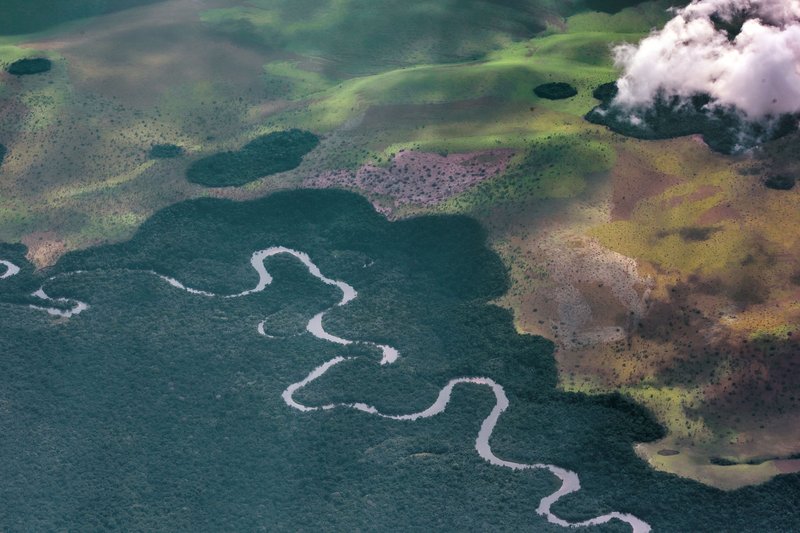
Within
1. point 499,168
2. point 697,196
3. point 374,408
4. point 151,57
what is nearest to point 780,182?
point 697,196

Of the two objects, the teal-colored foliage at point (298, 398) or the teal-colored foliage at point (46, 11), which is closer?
the teal-colored foliage at point (298, 398)

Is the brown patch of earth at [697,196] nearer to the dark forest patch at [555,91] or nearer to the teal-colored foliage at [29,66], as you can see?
the dark forest patch at [555,91]

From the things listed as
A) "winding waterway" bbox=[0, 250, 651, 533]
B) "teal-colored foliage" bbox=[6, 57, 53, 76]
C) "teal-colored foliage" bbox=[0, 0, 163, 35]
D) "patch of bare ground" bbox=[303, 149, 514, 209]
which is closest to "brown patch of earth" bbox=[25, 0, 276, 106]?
"teal-colored foliage" bbox=[6, 57, 53, 76]

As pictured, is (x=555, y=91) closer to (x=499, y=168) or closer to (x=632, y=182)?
(x=499, y=168)

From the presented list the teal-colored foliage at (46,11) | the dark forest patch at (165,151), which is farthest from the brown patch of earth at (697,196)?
the teal-colored foliage at (46,11)

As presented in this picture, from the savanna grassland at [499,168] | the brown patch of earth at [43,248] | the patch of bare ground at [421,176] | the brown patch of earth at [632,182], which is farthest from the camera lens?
the patch of bare ground at [421,176]

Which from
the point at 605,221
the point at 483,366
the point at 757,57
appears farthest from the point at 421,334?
the point at 757,57
